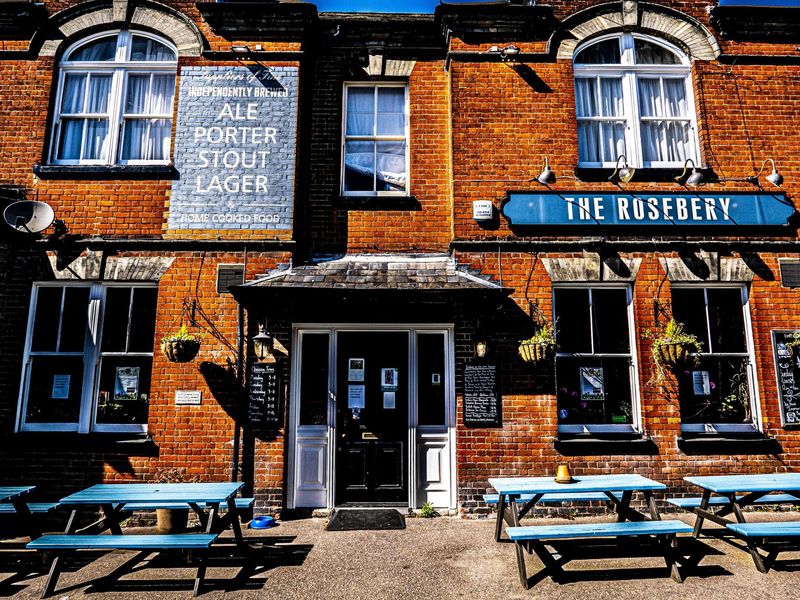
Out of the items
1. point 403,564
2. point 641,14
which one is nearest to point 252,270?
point 403,564

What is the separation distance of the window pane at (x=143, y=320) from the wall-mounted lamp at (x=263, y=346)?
5.09 ft

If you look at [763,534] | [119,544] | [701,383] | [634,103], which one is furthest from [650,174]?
[119,544]

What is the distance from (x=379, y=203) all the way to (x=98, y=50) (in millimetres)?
5056

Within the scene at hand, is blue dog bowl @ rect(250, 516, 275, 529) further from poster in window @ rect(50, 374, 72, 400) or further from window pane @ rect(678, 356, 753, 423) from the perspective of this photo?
window pane @ rect(678, 356, 753, 423)

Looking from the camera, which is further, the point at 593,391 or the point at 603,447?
the point at 593,391

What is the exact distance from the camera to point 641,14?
798 centimetres

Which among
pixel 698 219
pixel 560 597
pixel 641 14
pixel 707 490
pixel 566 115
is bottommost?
pixel 560 597

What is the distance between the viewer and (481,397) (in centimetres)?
685

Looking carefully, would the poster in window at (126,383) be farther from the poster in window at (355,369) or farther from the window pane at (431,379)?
the window pane at (431,379)

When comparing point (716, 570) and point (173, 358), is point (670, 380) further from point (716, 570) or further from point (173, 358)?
point (173, 358)

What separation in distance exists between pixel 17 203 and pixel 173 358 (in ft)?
10.2

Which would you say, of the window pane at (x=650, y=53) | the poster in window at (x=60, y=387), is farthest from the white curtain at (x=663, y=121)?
the poster in window at (x=60, y=387)

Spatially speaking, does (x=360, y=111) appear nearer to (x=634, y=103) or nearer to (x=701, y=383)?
(x=634, y=103)

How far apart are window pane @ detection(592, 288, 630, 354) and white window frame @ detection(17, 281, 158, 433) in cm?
628
